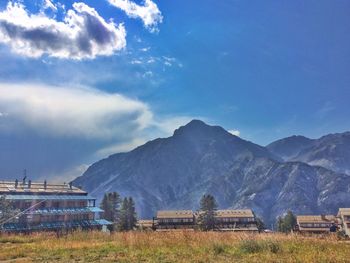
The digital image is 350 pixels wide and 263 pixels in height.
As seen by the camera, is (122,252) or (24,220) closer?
(122,252)

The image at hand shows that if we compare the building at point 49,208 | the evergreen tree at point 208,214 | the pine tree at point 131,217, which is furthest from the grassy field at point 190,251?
the evergreen tree at point 208,214

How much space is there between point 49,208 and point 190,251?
74.3 m

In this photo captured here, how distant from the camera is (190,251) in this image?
547 inches

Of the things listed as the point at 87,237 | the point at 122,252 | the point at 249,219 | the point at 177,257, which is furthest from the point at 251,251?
the point at 249,219

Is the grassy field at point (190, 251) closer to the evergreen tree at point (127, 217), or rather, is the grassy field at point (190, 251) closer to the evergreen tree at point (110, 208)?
the evergreen tree at point (127, 217)

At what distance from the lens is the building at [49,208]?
73375mm

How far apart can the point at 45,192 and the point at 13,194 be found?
7592 millimetres

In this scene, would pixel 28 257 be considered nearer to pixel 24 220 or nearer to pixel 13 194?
pixel 24 220

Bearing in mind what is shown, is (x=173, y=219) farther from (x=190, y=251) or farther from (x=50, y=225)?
(x=190, y=251)

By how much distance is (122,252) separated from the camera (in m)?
14.2

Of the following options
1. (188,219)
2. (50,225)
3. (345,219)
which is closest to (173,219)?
(188,219)

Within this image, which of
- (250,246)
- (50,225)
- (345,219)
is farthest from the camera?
(345,219)

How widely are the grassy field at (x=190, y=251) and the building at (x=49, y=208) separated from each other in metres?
59.1

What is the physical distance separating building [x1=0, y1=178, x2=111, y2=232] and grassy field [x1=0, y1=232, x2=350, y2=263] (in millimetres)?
59101
